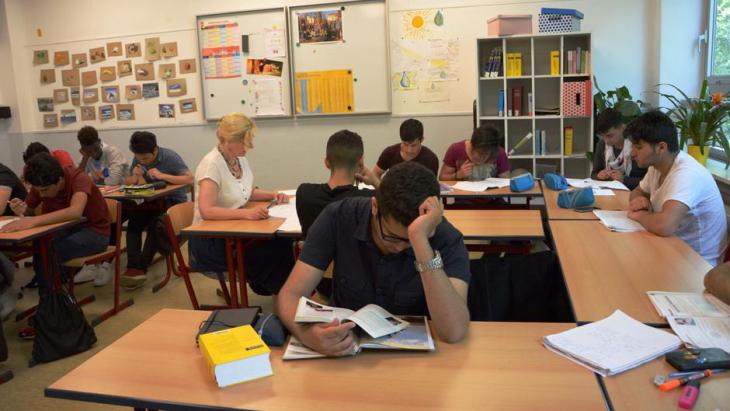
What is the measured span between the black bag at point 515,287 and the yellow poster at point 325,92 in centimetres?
363

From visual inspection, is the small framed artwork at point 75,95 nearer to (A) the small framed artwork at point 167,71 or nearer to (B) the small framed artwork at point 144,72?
(B) the small framed artwork at point 144,72

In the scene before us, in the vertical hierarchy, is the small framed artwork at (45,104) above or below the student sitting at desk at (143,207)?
above

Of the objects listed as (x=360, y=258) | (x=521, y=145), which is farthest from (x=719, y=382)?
(x=521, y=145)

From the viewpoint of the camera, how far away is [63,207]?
370 cm

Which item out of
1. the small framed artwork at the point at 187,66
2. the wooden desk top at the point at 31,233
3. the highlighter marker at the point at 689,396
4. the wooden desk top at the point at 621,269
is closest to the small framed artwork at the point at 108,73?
the small framed artwork at the point at 187,66

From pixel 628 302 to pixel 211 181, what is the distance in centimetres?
237

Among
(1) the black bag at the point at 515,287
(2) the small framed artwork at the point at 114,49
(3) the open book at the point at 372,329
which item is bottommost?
(1) the black bag at the point at 515,287

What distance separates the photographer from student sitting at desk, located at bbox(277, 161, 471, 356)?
1.60m

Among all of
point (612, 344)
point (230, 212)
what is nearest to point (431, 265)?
point (612, 344)

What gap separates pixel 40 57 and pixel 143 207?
329 cm

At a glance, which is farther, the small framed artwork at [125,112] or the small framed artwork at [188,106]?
the small framed artwork at [125,112]

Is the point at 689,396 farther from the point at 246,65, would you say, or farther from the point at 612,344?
the point at 246,65

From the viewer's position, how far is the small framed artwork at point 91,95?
663cm

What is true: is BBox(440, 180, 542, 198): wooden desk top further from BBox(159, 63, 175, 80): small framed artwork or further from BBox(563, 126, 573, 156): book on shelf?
BBox(159, 63, 175, 80): small framed artwork
